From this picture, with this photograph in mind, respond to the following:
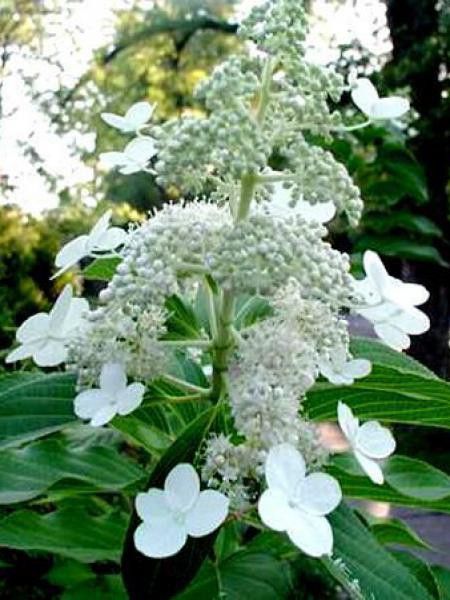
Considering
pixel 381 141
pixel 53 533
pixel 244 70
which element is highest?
pixel 244 70

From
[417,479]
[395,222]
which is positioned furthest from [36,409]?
[395,222]

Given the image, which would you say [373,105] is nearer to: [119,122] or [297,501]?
[119,122]

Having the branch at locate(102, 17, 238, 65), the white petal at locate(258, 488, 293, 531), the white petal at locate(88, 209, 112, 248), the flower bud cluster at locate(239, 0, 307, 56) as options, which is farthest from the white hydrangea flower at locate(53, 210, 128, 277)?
the branch at locate(102, 17, 238, 65)

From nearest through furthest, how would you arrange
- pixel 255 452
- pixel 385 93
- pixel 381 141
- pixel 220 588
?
pixel 255 452
pixel 220 588
pixel 381 141
pixel 385 93

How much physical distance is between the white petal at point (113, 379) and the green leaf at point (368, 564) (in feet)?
0.67

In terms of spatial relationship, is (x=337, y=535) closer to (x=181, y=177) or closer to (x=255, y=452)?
(x=255, y=452)

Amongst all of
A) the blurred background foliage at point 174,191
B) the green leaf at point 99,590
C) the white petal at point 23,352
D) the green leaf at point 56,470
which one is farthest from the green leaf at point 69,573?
the white petal at point 23,352

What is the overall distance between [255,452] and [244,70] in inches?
12.7

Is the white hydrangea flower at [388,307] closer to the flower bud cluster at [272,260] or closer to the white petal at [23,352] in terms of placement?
the flower bud cluster at [272,260]

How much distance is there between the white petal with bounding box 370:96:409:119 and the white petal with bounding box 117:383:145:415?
1.16 feet

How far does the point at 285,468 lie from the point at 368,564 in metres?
0.16

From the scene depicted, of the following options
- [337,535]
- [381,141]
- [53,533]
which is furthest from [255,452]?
[381,141]

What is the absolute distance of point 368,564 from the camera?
2.87 ft

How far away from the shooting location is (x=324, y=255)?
A: 85 cm
